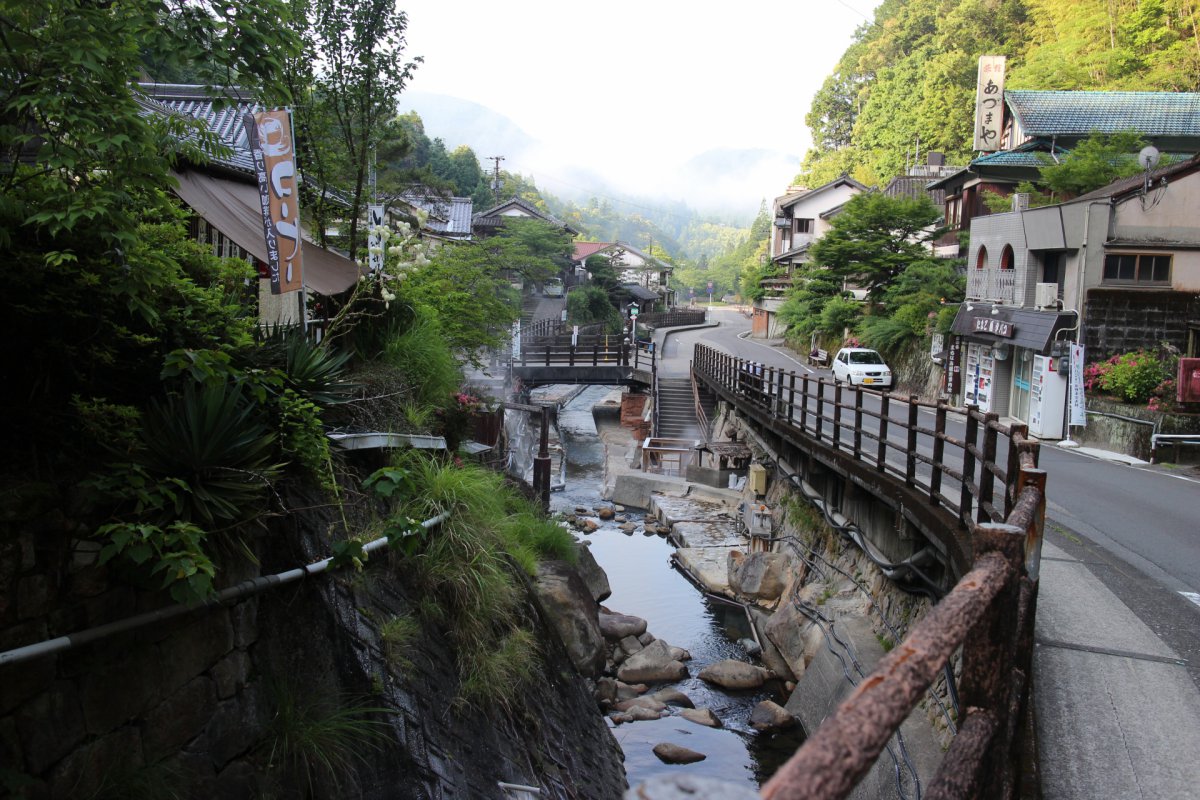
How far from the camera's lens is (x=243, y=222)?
39.5 ft

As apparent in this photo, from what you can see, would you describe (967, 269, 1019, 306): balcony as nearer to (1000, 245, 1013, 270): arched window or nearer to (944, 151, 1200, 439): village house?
(1000, 245, 1013, 270): arched window

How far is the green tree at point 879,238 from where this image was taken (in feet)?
127

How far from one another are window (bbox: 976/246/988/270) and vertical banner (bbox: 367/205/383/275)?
2379 cm

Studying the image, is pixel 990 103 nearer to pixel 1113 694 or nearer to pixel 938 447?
pixel 938 447

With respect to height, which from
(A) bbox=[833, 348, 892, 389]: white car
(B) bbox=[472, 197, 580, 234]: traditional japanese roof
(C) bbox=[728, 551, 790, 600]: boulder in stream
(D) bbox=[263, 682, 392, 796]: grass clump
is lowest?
(C) bbox=[728, 551, 790, 600]: boulder in stream

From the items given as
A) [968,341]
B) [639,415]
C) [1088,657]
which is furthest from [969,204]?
[1088,657]

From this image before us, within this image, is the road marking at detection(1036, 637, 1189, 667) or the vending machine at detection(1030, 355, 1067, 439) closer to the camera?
the road marking at detection(1036, 637, 1189, 667)

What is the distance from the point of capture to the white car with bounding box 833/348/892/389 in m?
33.0

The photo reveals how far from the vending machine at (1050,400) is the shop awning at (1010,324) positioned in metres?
0.61

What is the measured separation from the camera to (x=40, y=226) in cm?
491

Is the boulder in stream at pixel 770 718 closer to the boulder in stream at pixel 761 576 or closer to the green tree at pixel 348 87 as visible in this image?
the boulder in stream at pixel 761 576

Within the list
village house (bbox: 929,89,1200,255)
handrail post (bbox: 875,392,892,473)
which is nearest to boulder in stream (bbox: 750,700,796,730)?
handrail post (bbox: 875,392,892,473)

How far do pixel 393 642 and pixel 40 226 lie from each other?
12.6 feet

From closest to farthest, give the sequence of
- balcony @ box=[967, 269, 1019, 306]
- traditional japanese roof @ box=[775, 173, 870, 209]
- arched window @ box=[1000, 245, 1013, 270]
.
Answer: balcony @ box=[967, 269, 1019, 306] < arched window @ box=[1000, 245, 1013, 270] < traditional japanese roof @ box=[775, 173, 870, 209]
